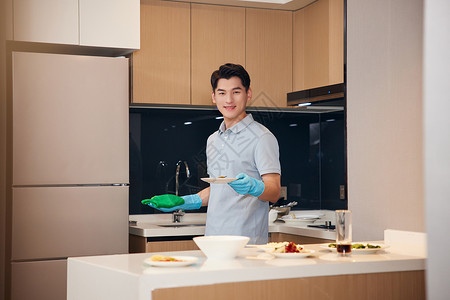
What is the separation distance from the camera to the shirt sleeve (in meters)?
2.80

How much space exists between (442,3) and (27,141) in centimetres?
252

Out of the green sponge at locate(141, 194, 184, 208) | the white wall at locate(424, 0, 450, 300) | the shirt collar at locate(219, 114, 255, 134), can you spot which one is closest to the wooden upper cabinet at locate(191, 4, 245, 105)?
the shirt collar at locate(219, 114, 255, 134)

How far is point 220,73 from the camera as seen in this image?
9.93ft

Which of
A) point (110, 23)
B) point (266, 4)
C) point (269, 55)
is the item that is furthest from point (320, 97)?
point (110, 23)

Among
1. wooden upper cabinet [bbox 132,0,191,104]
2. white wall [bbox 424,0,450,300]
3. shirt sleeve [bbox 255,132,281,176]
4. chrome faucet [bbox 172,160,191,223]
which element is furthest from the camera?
chrome faucet [bbox 172,160,191,223]

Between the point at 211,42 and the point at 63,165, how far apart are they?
1302mm

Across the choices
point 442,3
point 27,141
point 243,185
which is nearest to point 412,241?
point 243,185

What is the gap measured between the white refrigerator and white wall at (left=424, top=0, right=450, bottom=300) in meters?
2.40

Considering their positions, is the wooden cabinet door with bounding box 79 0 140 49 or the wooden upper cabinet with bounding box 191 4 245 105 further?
the wooden upper cabinet with bounding box 191 4 245 105

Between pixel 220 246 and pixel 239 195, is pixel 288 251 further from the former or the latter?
pixel 239 195

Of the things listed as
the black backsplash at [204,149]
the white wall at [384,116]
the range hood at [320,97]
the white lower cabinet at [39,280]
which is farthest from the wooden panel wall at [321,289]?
the black backsplash at [204,149]

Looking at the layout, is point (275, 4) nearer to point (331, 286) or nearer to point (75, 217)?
point (75, 217)

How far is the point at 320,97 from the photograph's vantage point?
3861 millimetres

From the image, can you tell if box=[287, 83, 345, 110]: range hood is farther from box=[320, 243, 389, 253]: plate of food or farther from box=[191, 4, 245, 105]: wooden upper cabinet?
box=[320, 243, 389, 253]: plate of food
